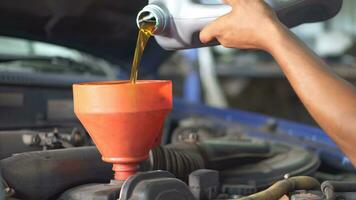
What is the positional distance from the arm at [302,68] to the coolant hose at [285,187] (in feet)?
0.64

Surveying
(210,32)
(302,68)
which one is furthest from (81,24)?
(302,68)

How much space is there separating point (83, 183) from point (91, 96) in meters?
0.20

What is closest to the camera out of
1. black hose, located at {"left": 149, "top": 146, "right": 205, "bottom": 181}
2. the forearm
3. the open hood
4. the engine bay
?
the forearm

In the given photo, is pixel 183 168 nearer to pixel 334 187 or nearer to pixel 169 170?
pixel 169 170

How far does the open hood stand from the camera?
1.33 meters

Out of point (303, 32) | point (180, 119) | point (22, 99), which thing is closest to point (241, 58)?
point (303, 32)

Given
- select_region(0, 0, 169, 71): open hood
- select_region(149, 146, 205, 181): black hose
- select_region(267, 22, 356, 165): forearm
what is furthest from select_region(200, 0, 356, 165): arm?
select_region(0, 0, 169, 71): open hood

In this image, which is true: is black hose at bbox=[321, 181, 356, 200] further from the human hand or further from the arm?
the human hand

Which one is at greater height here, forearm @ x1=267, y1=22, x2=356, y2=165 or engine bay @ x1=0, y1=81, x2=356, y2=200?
forearm @ x1=267, y1=22, x2=356, y2=165

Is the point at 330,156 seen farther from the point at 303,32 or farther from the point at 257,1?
the point at 303,32

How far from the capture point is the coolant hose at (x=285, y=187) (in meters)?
0.87

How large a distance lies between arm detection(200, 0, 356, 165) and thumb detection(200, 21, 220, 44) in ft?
0.04

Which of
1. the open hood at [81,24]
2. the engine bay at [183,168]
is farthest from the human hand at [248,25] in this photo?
the open hood at [81,24]

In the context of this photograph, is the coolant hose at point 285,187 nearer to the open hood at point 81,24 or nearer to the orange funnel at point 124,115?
the orange funnel at point 124,115
